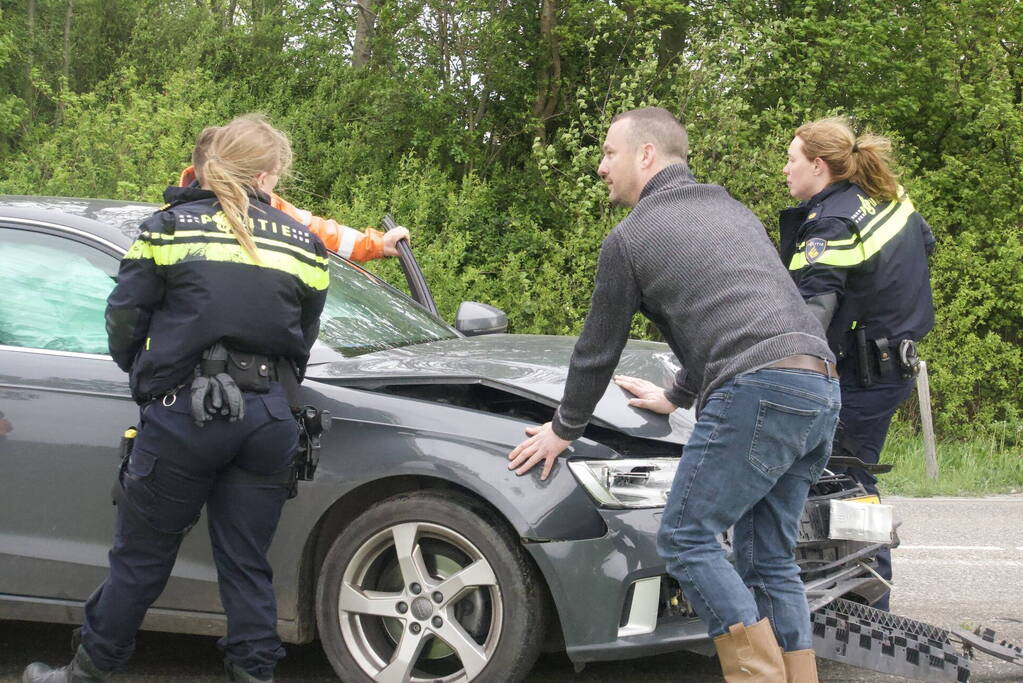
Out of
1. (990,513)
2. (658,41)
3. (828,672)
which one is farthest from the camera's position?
(658,41)

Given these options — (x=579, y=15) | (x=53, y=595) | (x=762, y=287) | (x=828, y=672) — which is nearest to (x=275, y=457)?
(x=53, y=595)

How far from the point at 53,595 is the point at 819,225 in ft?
9.99

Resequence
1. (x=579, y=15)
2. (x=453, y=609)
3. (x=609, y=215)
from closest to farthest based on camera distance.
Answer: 1. (x=453, y=609)
2. (x=609, y=215)
3. (x=579, y=15)

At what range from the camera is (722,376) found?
3393 mm

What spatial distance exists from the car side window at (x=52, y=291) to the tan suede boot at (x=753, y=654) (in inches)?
90.4

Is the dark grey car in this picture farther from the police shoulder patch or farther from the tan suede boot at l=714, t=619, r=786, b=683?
the police shoulder patch

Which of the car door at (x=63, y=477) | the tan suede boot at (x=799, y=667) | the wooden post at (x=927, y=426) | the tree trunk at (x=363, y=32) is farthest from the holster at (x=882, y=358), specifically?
the tree trunk at (x=363, y=32)

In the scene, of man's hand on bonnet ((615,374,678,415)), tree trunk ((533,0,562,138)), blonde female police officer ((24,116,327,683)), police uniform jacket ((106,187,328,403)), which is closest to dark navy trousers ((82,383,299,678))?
blonde female police officer ((24,116,327,683))

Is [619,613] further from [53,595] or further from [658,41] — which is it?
[658,41]

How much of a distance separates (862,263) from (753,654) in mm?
1849

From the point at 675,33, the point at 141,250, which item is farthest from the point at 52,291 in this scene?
the point at 675,33

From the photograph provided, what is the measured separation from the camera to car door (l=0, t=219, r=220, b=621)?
160 inches

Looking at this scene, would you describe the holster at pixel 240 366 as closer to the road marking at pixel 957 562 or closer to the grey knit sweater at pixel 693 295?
the grey knit sweater at pixel 693 295

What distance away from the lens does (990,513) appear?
8.16 metres
